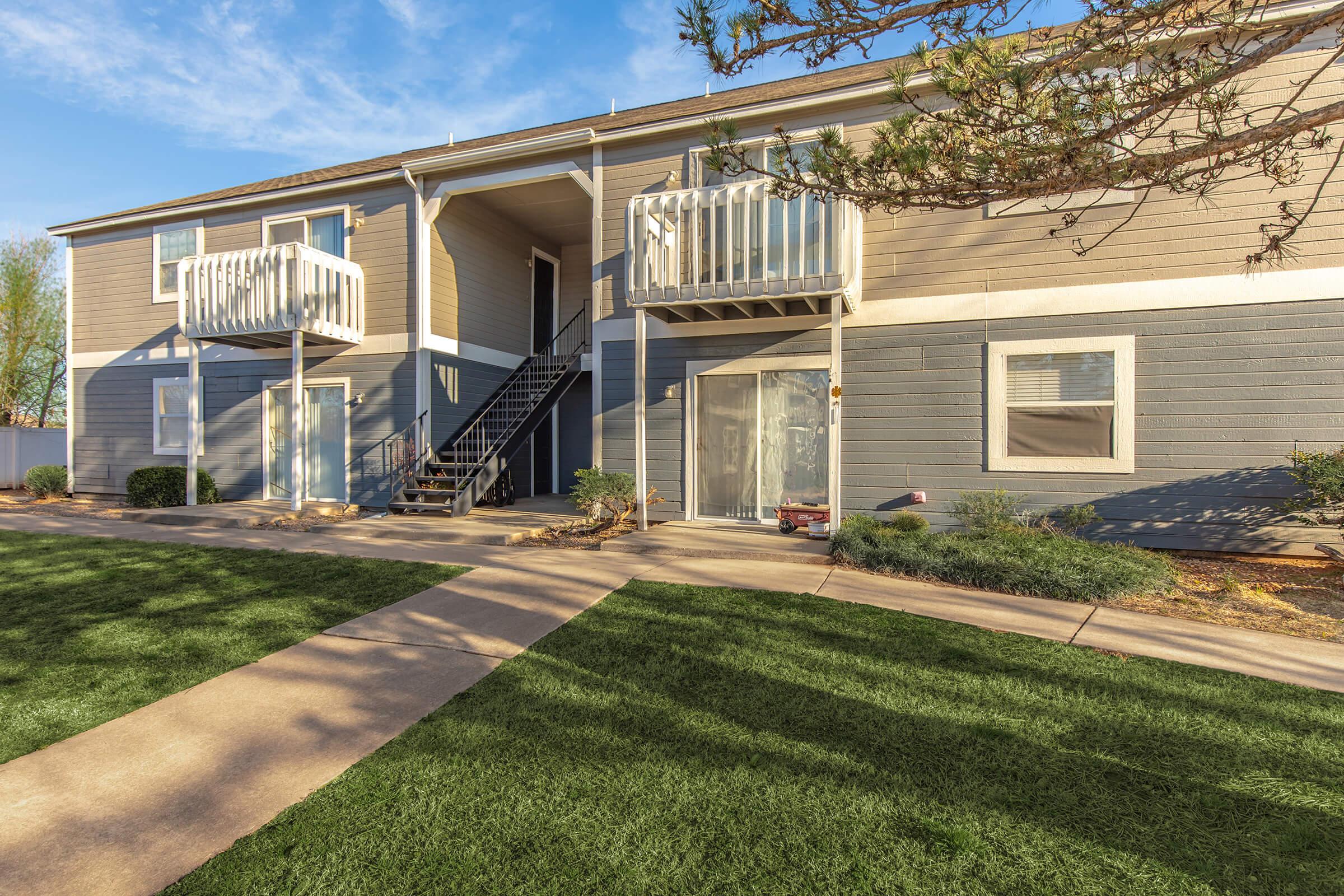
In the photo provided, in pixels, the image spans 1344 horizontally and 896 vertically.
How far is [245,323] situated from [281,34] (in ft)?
19.4

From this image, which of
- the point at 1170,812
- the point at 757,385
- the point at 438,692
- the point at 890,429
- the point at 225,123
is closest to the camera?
the point at 1170,812

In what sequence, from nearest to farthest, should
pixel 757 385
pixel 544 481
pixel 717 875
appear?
pixel 717 875 < pixel 757 385 < pixel 544 481

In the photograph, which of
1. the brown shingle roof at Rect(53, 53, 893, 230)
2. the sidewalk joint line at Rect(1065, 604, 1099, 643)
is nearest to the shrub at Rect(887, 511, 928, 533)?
the sidewalk joint line at Rect(1065, 604, 1099, 643)

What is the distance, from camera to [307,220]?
11305 millimetres

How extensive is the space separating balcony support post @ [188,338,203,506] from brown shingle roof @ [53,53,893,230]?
9.06 ft

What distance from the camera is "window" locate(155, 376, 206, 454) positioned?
12.1 metres

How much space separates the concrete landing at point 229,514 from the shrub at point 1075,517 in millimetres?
9763

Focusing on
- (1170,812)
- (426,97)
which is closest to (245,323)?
(426,97)

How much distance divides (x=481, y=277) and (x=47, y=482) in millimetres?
9266

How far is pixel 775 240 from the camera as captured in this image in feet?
24.6

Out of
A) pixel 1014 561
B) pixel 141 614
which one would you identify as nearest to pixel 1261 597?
pixel 1014 561

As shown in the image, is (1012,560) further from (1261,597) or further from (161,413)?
(161,413)

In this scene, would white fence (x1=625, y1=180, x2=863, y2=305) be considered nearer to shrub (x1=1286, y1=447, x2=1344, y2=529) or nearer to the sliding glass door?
the sliding glass door

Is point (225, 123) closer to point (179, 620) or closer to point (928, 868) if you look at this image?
point (179, 620)
